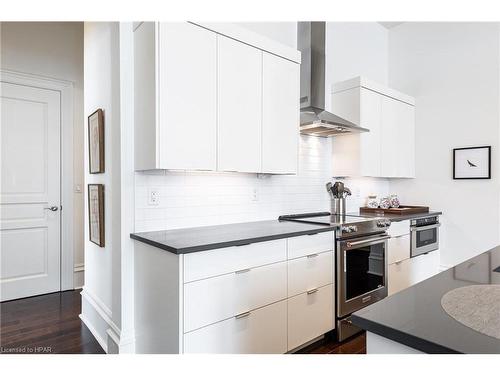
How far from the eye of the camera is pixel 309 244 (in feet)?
7.84

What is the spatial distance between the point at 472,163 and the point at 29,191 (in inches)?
189

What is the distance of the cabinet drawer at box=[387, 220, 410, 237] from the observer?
3.18 meters

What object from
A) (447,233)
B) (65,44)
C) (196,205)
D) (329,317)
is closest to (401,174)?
(447,233)

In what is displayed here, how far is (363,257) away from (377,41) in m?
2.97

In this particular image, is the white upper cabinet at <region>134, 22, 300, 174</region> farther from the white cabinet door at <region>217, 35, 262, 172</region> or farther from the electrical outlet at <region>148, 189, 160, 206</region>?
the electrical outlet at <region>148, 189, 160, 206</region>

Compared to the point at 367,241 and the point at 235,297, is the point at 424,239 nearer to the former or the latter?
the point at 367,241

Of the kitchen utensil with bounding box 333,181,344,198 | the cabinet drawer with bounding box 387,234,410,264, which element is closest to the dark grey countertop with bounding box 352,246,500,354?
the cabinet drawer with bounding box 387,234,410,264

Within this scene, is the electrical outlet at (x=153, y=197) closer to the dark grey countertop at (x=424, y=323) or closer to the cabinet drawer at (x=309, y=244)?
the cabinet drawer at (x=309, y=244)

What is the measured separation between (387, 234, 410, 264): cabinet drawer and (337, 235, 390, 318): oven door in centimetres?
16

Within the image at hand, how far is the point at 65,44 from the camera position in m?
3.83

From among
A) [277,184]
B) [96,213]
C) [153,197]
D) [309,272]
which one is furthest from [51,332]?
[277,184]

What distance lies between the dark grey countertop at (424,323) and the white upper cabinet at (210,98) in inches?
59.9
